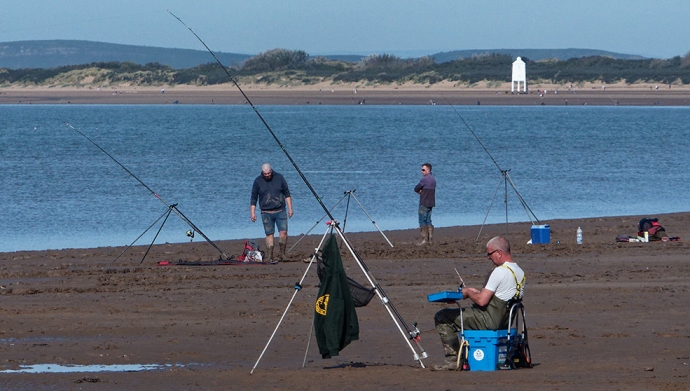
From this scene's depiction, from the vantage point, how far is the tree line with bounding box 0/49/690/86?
99.7m

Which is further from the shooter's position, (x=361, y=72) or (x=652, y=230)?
(x=361, y=72)

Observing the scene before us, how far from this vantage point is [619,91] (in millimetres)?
93062

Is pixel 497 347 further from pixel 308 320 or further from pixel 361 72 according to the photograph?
pixel 361 72

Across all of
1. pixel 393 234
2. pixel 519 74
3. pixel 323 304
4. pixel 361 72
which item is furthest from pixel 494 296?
pixel 361 72

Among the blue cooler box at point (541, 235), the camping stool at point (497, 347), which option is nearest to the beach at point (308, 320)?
the camping stool at point (497, 347)

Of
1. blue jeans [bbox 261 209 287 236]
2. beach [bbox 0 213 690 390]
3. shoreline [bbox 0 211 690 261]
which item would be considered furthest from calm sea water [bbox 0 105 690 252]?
beach [bbox 0 213 690 390]

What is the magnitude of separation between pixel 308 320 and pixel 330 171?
74.4 ft

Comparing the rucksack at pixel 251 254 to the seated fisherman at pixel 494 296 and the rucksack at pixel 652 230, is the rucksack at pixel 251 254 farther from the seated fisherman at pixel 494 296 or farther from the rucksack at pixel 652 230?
the seated fisherman at pixel 494 296

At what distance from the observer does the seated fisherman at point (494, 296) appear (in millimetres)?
6988

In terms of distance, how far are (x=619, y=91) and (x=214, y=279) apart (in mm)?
85652

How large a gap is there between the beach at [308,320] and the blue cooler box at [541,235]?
346mm

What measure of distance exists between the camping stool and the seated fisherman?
50 millimetres

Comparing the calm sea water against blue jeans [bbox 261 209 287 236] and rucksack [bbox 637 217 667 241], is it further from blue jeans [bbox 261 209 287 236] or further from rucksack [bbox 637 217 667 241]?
rucksack [bbox 637 217 667 241]

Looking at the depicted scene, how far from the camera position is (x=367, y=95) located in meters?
96.5
